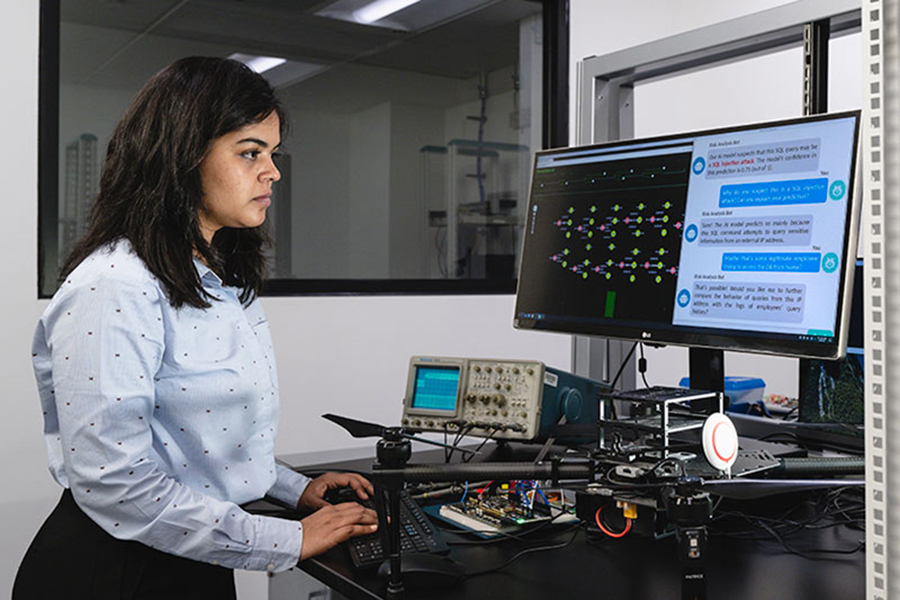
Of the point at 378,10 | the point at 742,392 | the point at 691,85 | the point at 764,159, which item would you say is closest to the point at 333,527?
the point at 764,159

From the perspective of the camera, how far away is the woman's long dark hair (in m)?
1.21

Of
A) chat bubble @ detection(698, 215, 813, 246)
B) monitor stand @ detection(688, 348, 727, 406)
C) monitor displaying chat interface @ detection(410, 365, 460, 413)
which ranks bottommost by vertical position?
monitor displaying chat interface @ detection(410, 365, 460, 413)

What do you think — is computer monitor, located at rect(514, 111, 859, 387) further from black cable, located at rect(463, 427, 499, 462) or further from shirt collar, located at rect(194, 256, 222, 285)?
shirt collar, located at rect(194, 256, 222, 285)

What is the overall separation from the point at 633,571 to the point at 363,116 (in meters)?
2.54

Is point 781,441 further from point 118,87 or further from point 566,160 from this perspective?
point 118,87

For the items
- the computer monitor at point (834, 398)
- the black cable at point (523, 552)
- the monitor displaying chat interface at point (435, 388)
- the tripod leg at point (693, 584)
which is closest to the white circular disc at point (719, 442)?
the tripod leg at point (693, 584)

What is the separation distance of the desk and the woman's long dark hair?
49 centimetres

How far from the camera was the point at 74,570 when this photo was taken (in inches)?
45.6

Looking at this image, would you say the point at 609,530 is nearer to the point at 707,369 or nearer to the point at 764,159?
the point at 707,369

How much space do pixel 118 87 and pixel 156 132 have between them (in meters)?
1.70

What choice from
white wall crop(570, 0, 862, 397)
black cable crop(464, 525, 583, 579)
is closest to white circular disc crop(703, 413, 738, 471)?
black cable crop(464, 525, 583, 579)

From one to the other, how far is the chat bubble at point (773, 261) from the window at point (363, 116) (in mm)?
1993

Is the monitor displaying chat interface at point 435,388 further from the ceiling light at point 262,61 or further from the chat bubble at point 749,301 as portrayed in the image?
the ceiling light at point 262,61

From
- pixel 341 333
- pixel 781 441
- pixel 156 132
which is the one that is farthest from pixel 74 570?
pixel 341 333
